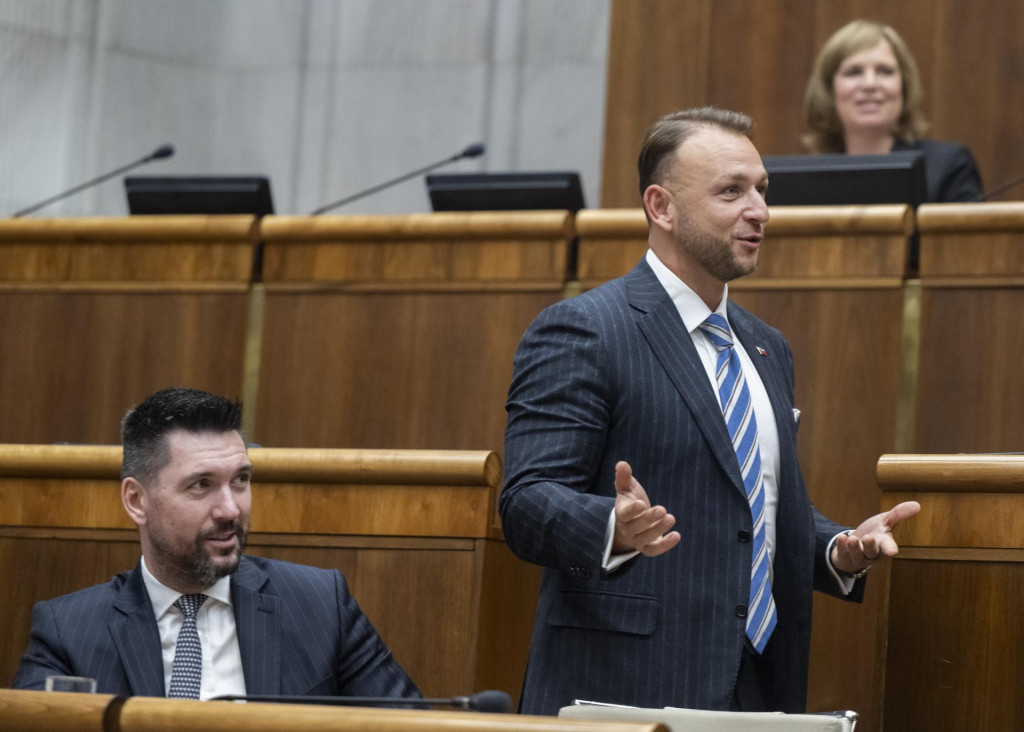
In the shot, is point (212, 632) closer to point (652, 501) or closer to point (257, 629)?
point (257, 629)

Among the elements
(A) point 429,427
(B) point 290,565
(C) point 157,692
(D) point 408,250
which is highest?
(D) point 408,250

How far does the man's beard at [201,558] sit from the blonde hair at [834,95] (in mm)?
1832

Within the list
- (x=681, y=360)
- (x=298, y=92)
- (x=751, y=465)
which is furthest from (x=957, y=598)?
(x=298, y=92)

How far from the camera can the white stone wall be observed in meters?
4.74

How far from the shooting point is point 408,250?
302cm

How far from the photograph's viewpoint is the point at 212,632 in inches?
73.1

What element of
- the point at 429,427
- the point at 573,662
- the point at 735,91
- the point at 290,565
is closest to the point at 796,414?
the point at 573,662

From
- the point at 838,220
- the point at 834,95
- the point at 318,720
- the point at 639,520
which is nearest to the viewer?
the point at 318,720

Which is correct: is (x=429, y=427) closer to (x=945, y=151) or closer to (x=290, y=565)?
(x=290, y=565)

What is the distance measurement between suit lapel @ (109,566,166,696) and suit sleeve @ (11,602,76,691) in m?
0.06

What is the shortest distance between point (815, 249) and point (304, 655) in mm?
1323

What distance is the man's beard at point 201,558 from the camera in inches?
72.1

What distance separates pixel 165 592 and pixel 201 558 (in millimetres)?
72

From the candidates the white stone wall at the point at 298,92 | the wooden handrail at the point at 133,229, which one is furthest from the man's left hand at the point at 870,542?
the white stone wall at the point at 298,92
